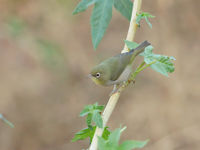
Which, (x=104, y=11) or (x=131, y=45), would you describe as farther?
(x=104, y=11)

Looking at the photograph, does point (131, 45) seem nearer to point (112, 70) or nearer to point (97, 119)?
point (97, 119)

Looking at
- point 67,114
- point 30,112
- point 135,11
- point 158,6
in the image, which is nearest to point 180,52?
point 158,6

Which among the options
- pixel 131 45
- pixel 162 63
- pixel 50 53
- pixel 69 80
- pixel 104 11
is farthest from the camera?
pixel 69 80

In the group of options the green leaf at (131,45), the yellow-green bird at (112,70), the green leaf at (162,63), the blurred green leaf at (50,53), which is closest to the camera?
the green leaf at (162,63)

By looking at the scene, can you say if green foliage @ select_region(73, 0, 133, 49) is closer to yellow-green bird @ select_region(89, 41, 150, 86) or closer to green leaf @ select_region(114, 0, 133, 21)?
green leaf @ select_region(114, 0, 133, 21)

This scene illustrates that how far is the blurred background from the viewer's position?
7262 mm

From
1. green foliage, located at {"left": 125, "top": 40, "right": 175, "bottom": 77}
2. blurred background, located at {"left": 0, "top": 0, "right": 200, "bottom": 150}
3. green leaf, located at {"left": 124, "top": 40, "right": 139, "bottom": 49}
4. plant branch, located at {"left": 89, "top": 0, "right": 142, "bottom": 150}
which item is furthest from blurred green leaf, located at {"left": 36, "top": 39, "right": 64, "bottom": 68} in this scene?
green foliage, located at {"left": 125, "top": 40, "right": 175, "bottom": 77}

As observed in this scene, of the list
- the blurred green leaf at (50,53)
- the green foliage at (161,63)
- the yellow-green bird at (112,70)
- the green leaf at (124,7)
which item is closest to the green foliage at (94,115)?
the green foliage at (161,63)

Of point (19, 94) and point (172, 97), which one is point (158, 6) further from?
point (19, 94)

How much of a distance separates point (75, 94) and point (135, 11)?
19.8ft

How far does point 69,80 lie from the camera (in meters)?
7.67

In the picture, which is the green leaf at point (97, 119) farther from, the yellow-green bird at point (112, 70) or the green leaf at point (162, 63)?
the yellow-green bird at point (112, 70)

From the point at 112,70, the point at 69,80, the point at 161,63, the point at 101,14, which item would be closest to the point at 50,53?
the point at 69,80

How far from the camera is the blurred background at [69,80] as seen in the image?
7.26 m
